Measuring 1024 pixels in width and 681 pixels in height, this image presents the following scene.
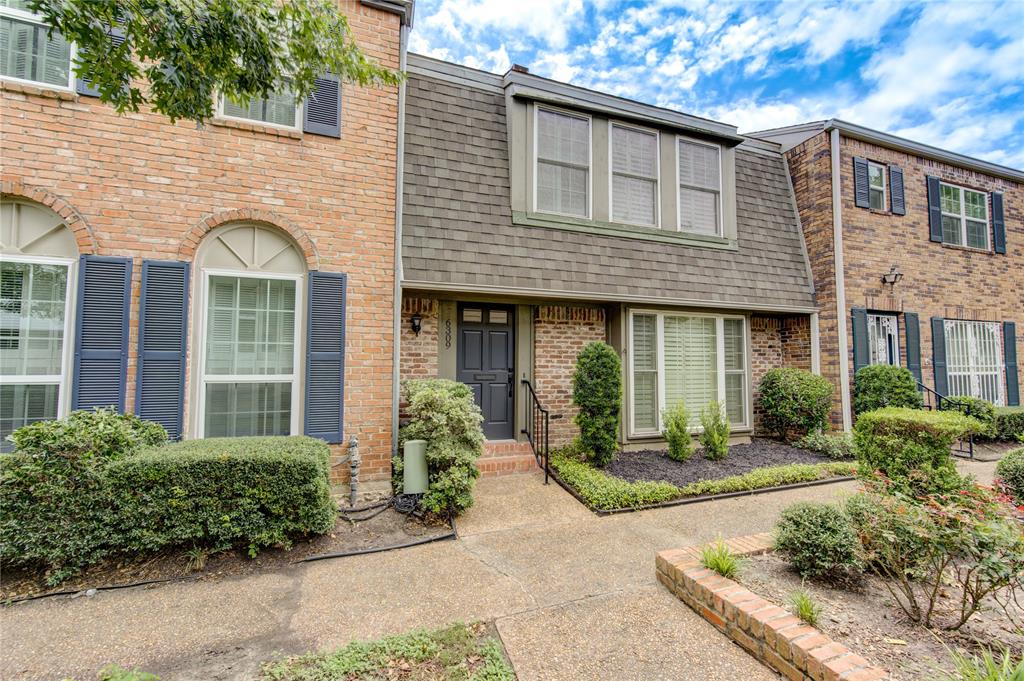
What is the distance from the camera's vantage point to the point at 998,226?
385 inches

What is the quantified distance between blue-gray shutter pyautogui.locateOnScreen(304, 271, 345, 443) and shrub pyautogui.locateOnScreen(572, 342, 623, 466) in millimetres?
2850

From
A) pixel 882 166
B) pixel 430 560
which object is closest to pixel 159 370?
pixel 430 560

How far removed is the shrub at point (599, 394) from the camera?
568 centimetres

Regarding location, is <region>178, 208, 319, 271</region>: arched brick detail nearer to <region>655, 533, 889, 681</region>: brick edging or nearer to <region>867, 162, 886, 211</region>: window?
<region>655, 533, 889, 681</region>: brick edging

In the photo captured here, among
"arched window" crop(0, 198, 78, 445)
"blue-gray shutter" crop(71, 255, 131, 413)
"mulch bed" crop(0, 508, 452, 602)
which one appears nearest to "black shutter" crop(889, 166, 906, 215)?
"mulch bed" crop(0, 508, 452, 602)

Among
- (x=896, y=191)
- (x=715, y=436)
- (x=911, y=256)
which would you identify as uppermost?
(x=896, y=191)

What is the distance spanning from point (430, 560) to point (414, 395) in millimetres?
1685

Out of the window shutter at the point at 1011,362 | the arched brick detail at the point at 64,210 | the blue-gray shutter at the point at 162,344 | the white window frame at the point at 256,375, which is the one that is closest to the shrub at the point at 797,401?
the window shutter at the point at 1011,362

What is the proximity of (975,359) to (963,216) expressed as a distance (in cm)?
303

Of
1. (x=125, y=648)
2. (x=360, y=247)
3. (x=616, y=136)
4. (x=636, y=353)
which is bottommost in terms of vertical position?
(x=125, y=648)

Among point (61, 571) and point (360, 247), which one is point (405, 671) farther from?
point (360, 247)

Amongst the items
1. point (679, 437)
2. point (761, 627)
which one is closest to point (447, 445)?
point (761, 627)

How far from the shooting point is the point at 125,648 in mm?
2566

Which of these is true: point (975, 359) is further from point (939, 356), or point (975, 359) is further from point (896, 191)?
point (896, 191)
